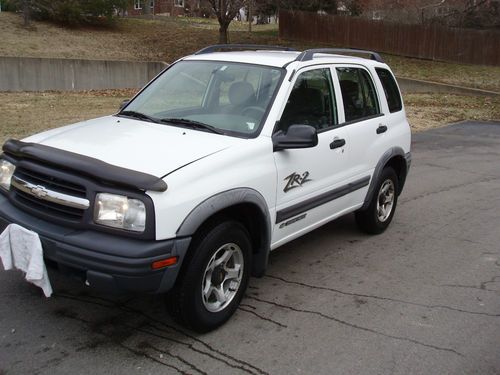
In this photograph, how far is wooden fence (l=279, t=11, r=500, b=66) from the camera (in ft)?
95.8

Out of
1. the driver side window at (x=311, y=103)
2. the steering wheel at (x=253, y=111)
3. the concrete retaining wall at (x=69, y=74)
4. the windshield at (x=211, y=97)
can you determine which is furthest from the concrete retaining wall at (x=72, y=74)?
the steering wheel at (x=253, y=111)

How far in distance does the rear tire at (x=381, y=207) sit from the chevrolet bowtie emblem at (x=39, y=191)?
329 centimetres

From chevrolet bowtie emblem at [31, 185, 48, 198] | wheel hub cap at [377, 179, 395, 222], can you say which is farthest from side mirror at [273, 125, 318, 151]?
wheel hub cap at [377, 179, 395, 222]

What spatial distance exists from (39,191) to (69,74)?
17.3m

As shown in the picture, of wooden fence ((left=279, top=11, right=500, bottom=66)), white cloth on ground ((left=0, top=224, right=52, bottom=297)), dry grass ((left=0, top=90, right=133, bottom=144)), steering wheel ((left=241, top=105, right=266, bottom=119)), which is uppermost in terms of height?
wooden fence ((left=279, top=11, right=500, bottom=66))

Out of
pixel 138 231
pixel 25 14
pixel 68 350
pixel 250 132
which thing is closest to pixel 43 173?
pixel 138 231

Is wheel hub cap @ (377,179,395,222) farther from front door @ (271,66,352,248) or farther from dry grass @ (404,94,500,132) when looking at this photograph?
dry grass @ (404,94,500,132)

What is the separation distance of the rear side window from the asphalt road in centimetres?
143

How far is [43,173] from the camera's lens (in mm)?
3424

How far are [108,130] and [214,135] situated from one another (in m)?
0.80

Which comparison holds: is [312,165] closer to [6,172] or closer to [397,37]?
[6,172]

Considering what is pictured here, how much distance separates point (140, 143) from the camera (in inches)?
147

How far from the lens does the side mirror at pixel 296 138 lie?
3961 mm

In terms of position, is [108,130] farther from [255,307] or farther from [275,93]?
[255,307]
